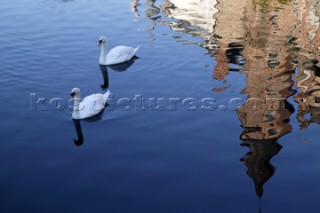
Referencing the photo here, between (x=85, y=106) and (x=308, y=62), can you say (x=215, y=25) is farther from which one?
(x=85, y=106)

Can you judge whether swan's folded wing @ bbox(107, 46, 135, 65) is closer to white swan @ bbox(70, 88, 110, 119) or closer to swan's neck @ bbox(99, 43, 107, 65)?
swan's neck @ bbox(99, 43, 107, 65)

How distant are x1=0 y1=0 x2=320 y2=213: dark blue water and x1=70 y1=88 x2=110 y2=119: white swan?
27 centimetres

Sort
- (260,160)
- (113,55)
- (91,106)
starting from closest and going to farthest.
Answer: (260,160) → (91,106) → (113,55)

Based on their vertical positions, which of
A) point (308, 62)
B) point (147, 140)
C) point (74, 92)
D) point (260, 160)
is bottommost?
point (260, 160)

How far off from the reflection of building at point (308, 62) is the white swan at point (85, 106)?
16.6 ft

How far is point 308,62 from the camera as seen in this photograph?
1650 centimetres

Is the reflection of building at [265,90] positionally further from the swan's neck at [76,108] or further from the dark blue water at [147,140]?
the swan's neck at [76,108]

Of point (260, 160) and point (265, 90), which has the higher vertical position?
point (265, 90)

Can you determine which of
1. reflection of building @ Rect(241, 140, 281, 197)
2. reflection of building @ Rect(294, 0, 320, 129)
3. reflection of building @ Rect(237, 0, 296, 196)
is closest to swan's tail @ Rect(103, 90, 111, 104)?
reflection of building @ Rect(237, 0, 296, 196)

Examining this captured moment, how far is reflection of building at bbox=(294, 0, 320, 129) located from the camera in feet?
43.0

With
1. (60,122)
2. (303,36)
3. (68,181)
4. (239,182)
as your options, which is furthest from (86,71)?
(303,36)

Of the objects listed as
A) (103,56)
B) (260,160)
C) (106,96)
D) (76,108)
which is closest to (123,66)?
(103,56)

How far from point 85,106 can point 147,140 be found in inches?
78.3

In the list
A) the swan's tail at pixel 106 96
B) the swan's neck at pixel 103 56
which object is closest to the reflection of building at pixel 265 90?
the swan's tail at pixel 106 96
